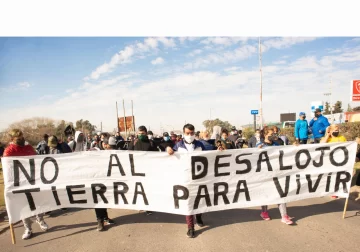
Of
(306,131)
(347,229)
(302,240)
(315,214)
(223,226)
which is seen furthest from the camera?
(306,131)

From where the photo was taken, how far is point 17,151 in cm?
414

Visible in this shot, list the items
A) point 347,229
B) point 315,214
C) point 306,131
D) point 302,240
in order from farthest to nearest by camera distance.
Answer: point 306,131 → point 315,214 → point 347,229 → point 302,240

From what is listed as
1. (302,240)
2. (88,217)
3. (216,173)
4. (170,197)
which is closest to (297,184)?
(302,240)

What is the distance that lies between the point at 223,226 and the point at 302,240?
1201 mm

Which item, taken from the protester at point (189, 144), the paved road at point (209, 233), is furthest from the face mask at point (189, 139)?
the paved road at point (209, 233)

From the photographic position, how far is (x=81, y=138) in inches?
260

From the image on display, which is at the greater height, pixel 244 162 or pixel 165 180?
pixel 244 162

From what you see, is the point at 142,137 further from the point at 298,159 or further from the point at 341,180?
the point at 341,180

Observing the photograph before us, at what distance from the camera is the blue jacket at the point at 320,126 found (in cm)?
802

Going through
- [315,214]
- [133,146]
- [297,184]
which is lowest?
[315,214]

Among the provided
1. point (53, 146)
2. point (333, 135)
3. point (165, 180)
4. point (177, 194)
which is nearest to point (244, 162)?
point (177, 194)

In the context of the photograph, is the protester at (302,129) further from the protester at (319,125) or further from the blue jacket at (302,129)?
the protester at (319,125)

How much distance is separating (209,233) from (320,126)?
627 cm

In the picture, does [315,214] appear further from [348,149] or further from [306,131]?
[306,131]
